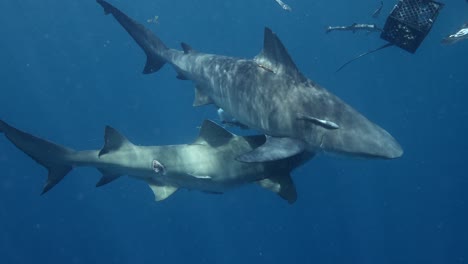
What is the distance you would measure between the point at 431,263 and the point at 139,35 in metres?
23.3

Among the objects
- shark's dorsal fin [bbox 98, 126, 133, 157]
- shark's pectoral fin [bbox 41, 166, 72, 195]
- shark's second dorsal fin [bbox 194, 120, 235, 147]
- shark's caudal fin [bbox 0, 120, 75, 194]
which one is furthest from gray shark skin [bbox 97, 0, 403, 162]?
shark's pectoral fin [bbox 41, 166, 72, 195]

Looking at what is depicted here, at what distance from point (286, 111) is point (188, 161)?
2.43m

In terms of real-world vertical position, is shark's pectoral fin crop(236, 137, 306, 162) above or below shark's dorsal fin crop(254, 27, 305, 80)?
below

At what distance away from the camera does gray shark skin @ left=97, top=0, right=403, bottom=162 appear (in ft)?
22.9

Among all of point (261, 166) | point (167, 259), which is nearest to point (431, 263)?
point (167, 259)

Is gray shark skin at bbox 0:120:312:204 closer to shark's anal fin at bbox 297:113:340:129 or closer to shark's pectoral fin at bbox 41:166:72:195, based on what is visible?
shark's pectoral fin at bbox 41:166:72:195

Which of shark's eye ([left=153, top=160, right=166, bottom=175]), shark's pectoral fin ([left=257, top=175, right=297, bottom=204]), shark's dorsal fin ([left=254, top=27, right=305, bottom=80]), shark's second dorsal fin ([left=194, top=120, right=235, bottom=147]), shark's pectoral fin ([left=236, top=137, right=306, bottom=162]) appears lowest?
shark's pectoral fin ([left=257, top=175, right=297, bottom=204])

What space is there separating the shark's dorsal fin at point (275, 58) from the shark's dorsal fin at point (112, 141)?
11.5ft

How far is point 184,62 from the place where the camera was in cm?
1045

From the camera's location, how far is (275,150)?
7.03m

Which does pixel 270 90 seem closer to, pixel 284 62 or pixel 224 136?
pixel 284 62

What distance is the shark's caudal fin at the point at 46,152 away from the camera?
8.66 meters

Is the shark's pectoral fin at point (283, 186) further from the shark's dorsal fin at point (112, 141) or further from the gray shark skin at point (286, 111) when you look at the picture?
the shark's dorsal fin at point (112, 141)

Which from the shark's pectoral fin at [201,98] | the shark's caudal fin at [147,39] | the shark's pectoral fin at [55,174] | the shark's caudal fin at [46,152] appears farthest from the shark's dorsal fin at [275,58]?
the shark's pectoral fin at [55,174]
